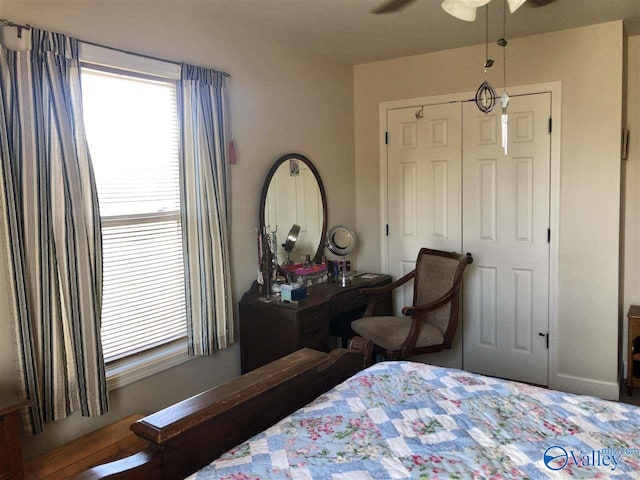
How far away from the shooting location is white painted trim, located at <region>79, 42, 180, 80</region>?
2285 millimetres

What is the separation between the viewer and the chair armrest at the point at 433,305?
10.4ft

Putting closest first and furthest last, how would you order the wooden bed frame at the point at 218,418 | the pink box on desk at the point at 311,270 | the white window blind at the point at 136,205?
the wooden bed frame at the point at 218,418
the white window blind at the point at 136,205
the pink box on desk at the point at 311,270

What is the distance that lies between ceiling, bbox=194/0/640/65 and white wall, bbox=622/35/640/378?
0.21 meters

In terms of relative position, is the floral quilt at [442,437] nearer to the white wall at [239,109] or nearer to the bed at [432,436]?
the bed at [432,436]

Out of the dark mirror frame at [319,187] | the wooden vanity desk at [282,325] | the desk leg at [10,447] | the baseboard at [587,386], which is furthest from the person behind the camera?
the baseboard at [587,386]

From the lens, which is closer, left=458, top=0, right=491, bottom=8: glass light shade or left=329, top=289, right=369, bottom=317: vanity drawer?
left=458, top=0, right=491, bottom=8: glass light shade

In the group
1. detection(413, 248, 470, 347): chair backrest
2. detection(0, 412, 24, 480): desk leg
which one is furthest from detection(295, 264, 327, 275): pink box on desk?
detection(0, 412, 24, 480): desk leg

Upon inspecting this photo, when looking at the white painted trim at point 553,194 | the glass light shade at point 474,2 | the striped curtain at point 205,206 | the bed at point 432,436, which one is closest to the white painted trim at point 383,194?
the white painted trim at point 553,194

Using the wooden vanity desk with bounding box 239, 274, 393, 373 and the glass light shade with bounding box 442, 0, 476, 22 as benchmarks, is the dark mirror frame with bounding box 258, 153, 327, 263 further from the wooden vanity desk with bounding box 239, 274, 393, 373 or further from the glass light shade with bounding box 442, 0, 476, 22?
the glass light shade with bounding box 442, 0, 476, 22

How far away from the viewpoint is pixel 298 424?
159cm

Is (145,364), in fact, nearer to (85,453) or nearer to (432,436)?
(85,453)

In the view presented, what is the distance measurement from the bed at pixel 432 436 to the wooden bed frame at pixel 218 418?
12 millimetres

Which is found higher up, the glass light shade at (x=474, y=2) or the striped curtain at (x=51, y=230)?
the glass light shade at (x=474, y=2)

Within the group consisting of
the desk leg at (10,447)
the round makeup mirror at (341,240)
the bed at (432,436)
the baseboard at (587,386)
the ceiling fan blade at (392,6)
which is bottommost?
the baseboard at (587,386)
